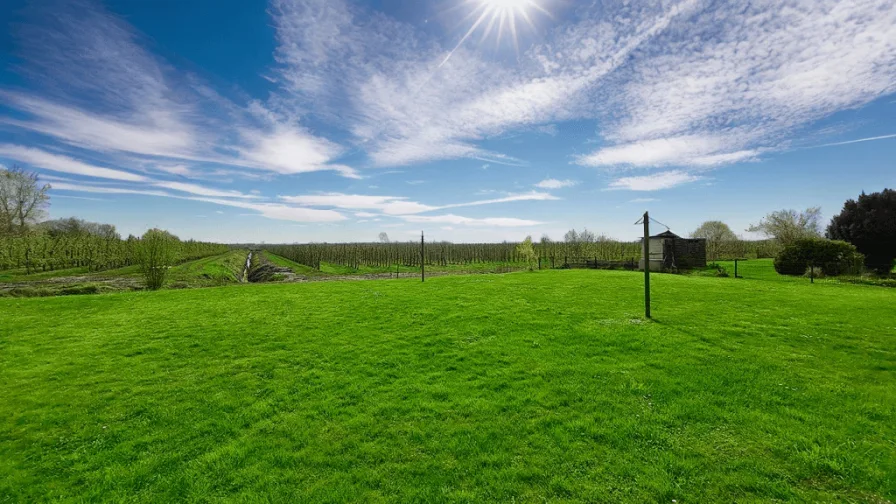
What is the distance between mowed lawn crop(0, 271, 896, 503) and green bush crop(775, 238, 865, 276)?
17.1m

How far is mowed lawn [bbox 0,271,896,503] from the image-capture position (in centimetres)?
439

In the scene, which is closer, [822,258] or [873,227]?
[822,258]

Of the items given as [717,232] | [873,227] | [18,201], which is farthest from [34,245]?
[717,232]

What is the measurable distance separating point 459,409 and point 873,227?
39.7m

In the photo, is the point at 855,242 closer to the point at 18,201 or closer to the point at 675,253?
the point at 675,253

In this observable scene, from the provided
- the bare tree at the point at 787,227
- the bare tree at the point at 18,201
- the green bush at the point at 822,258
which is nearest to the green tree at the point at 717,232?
the bare tree at the point at 787,227

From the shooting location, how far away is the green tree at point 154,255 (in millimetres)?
23781

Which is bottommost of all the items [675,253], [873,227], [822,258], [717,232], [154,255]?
[154,255]

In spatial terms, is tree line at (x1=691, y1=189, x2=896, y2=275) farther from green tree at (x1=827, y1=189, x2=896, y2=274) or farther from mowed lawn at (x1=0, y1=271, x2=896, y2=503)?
mowed lawn at (x1=0, y1=271, x2=896, y2=503)

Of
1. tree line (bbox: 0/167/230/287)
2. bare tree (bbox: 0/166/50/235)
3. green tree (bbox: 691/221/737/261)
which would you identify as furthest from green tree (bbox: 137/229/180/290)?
green tree (bbox: 691/221/737/261)

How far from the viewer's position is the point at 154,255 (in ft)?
78.9

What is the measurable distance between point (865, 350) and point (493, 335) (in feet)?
30.9

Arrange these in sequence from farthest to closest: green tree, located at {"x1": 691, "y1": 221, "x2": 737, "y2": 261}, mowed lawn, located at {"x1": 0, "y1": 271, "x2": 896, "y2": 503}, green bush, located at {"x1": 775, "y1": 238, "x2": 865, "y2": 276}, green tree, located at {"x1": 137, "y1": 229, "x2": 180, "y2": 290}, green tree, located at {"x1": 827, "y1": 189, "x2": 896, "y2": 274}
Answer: green tree, located at {"x1": 691, "y1": 221, "x2": 737, "y2": 261} → green tree, located at {"x1": 827, "y1": 189, "x2": 896, "y2": 274} → green bush, located at {"x1": 775, "y1": 238, "x2": 865, "y2": 276} → green tree, located at {"x1": 137, "y1": 229, "x2": 180, "y2": 290} → mowed lawn, located at {"x1": 0, "y1": 271, "x2": 896, "y2": 503}

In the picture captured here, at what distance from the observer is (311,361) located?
8.76 metres
